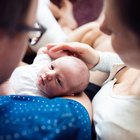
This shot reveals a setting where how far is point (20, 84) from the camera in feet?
3.25

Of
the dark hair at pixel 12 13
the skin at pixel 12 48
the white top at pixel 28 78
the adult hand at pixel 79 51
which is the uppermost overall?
the dark hair at pixel 12 13

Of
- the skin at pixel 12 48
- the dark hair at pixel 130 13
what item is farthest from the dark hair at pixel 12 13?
the dark hair at pixel 130 13

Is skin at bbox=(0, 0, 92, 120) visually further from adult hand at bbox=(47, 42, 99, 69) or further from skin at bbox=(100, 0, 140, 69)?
adult hand at bbox=(47, 42, 99, 69)

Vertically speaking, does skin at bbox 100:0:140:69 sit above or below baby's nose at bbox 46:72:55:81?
above

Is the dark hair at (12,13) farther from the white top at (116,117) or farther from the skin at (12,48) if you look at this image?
the white top at (116,117)

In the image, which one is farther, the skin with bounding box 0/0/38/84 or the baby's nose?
the baby's nose

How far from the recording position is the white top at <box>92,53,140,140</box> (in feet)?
2.56

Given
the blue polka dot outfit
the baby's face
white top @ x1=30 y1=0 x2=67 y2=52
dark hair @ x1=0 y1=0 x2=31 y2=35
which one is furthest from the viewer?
white top @ x1=30 y1=0 x2=67 y2=52

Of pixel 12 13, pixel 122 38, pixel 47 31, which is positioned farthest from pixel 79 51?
pixel 12 13

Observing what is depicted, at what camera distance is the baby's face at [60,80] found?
922 mm

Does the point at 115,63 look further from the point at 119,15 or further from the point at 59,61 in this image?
the point at 119,15

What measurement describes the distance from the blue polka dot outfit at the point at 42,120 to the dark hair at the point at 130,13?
0.32 meters

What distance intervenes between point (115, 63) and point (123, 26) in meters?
0.45

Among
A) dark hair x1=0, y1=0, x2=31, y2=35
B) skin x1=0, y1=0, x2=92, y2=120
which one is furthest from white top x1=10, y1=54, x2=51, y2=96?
dark hair x1=0, y1=0, x2=31, y2=35
